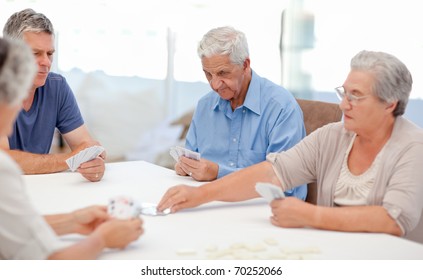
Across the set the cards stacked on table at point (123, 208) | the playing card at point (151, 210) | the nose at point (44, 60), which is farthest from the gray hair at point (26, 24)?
the cards stacked on table at point (123, 208)

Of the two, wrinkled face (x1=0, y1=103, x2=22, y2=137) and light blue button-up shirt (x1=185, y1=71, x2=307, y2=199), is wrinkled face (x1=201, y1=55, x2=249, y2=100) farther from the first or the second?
wrinkled face (x1=0, y1=103, x2=22, y2=137)

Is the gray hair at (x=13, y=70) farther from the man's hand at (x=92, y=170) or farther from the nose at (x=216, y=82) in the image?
the nose at (x=216, y=82)

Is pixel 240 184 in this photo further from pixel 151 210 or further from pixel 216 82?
pixel 216 82

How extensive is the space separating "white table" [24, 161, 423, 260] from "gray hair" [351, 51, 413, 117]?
20.0 inches

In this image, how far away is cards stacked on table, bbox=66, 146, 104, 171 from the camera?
2.80 meters

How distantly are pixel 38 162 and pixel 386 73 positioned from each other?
65.9 inches

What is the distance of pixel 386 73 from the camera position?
86.4 inches

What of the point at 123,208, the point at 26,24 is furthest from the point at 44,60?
the point at 123,208

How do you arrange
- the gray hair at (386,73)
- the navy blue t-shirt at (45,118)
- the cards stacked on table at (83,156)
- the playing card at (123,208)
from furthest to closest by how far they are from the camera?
the navy blue t-shirt at (45,118) → the cards stacked on table at (83,156) → the gray hair at (386,73) → the playing card at (123,208)

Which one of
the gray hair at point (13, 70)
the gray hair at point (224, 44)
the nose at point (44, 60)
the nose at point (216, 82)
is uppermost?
the gray hair at point (13, 70)

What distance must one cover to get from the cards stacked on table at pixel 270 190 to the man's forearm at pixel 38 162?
126cm

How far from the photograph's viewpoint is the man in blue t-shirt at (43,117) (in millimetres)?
2988

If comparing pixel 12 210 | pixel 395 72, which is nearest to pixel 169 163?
pixel 395 72
